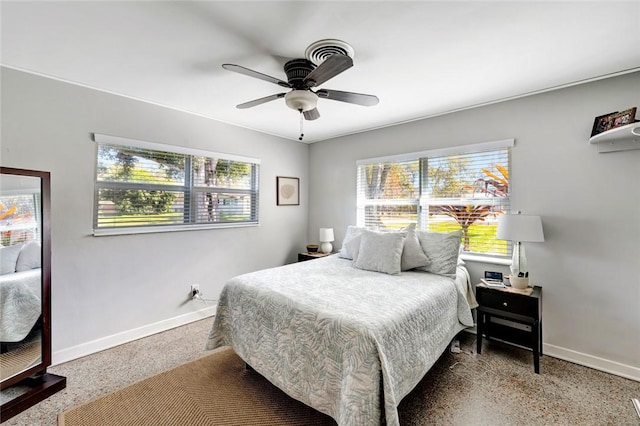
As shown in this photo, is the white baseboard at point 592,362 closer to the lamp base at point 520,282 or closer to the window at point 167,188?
the lamp base at point 520,282

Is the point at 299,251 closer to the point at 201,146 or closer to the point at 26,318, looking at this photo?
the point at 201,146

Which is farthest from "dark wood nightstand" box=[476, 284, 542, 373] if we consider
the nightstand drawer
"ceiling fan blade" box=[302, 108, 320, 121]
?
"ceiling fan blade" box=[302, 108, 320, 121]

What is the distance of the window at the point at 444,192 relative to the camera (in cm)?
290

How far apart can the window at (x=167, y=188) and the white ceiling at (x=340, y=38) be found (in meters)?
0.63

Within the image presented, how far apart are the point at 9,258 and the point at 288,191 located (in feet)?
9.87

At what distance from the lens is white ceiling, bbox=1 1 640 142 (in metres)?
1.56

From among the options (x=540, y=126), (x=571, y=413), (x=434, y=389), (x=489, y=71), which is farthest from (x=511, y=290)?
(x=489, y=71)

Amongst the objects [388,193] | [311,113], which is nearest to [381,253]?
[388,193]

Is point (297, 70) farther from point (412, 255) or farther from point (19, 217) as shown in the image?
point (19, 217)

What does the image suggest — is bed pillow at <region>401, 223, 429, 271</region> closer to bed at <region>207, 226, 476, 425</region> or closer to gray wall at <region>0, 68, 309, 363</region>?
bed at <region>207, 226, 476, 425</region>

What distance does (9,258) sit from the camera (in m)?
2.01

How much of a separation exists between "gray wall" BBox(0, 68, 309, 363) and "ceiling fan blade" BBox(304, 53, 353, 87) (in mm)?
2041

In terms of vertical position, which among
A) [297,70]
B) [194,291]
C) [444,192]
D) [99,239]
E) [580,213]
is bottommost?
[194,291]

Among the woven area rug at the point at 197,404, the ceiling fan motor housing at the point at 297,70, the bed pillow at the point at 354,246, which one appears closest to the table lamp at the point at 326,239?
the bed pillow at the point at 354,246
